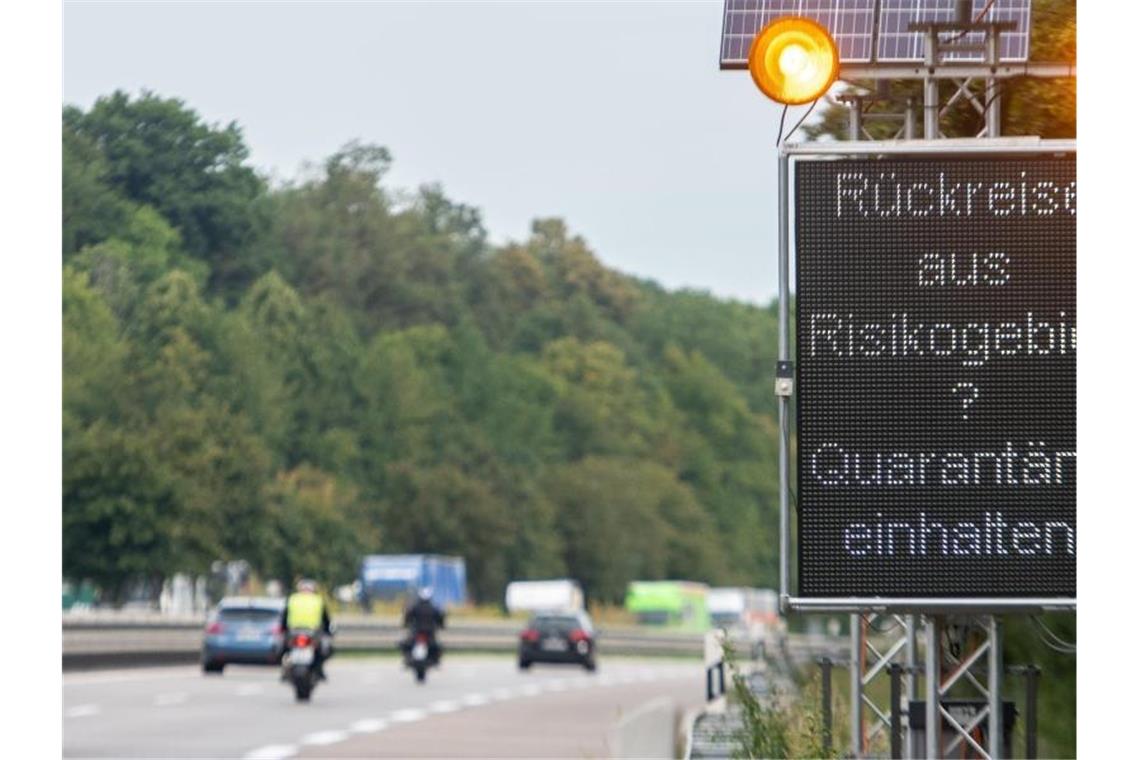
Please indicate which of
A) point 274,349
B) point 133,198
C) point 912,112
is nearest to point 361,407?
point 274,349

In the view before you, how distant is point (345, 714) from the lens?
31031 mm

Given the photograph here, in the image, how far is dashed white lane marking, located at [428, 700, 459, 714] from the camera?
33531 millimetres

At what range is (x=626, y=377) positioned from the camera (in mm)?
146500

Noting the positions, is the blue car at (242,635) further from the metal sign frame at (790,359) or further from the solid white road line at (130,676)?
the metal sign frame at (790,359)

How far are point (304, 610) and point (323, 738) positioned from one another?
7.99m

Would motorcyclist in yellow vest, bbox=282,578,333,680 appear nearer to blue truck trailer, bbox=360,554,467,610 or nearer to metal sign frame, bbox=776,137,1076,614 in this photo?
metal sign frame, bbox=776,137,1076,614

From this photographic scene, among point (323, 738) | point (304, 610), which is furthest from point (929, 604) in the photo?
point (304, 610)

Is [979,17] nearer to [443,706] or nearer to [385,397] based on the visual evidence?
[443,706]

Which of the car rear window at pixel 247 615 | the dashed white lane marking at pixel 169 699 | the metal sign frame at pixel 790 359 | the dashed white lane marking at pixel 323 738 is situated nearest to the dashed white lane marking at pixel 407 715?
the dashed white lane marking at pixel 169 699

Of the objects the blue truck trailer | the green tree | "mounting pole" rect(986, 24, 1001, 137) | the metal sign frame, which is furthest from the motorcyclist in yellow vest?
the blue truck trailer

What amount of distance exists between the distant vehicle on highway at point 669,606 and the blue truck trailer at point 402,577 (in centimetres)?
1653

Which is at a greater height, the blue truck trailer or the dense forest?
the dense forest

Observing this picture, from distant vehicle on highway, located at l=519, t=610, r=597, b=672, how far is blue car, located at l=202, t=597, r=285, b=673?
1345 centimetres
